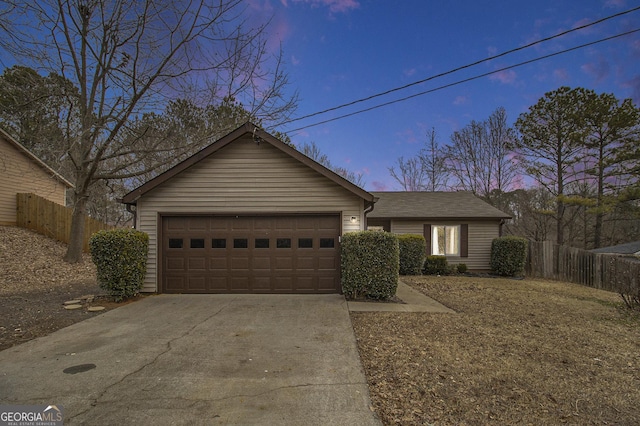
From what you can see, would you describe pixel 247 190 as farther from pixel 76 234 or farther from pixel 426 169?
pixel 426 169

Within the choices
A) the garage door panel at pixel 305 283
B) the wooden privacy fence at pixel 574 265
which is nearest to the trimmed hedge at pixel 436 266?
the wooden privacy fence at pixel 574 265

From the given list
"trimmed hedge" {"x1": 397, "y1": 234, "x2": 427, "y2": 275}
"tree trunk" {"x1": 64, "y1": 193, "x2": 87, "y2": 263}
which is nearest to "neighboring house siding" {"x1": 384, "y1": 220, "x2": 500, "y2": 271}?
"trimmed hedge" {"x1": 397, "y1": 234, "x2": 427, "y2": 275}

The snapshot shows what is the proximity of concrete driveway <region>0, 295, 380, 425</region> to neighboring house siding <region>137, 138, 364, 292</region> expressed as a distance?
3135 millimetres

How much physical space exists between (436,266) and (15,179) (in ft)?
67.6

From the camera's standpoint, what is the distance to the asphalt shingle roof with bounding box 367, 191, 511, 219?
15.6 metres

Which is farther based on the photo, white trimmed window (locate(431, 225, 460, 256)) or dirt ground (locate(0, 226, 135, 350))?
white trimmed window (locate(431, 225, 460, 256))

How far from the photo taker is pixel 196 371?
12.9 ft

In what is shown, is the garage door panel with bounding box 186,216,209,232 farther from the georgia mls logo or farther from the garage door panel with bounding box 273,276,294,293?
the georgia mls logo

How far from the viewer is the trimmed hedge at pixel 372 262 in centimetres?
784

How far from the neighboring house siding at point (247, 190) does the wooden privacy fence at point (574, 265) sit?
904 cm

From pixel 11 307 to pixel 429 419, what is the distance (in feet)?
28.7

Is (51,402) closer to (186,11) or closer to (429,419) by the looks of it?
(429,419)

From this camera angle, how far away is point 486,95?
49.6ft

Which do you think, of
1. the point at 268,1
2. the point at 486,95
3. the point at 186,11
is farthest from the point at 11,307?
the point at 486,95
